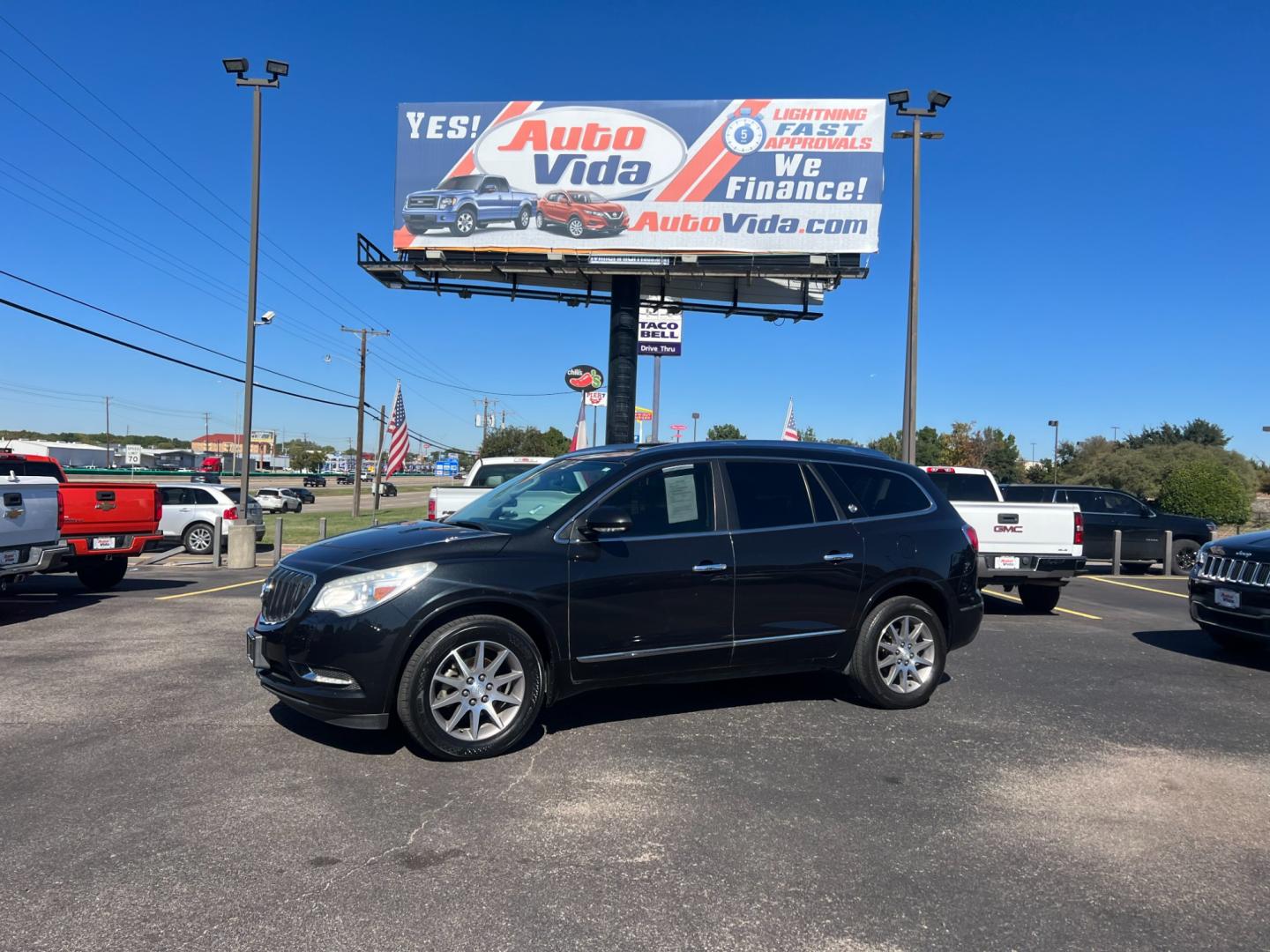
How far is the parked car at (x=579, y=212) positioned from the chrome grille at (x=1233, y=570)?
1483cm

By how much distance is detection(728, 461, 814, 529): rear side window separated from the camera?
573 centimetres

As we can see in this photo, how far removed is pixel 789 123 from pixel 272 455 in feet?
544

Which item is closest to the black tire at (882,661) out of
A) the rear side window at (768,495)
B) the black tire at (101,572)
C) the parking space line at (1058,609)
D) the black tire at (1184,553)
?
the rear side window at (768,495)

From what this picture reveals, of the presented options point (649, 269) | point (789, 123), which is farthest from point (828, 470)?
point (789, 123)

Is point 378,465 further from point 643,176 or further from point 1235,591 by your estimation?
point 1235,591

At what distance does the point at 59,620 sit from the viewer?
9281mm

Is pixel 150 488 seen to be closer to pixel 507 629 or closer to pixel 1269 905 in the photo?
pixel 507 629

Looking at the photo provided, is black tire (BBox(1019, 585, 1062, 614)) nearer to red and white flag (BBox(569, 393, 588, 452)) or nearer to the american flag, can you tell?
red and white flag (BBox(569, 393, 588, 452))

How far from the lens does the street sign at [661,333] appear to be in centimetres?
2747

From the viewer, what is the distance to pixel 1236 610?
7.80m

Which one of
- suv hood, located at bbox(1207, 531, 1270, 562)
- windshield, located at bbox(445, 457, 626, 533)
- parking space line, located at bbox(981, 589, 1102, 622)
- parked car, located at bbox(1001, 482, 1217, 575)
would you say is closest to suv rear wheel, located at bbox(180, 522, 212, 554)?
parking space line, located at bbox(981, 589, 1102, 622)

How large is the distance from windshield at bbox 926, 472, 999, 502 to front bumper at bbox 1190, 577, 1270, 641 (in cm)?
384

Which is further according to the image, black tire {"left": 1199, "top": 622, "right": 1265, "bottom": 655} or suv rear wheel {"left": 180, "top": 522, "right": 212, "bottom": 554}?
suv rear wheel {"left": 180, "top": 522, "right": 212, "bottom": 554}

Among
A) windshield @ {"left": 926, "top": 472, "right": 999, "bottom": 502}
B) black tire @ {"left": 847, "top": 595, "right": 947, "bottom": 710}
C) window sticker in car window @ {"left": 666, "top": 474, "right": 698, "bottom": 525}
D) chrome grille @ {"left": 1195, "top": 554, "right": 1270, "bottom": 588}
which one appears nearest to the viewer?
window sticker in car window @ {"left": 666, "top": 474, "right": 698, "bottom": 525}
